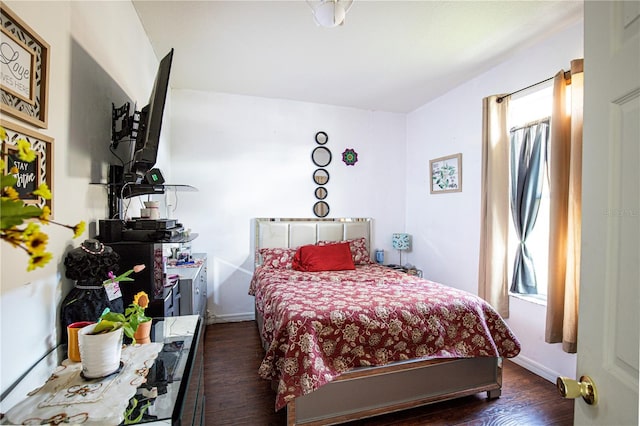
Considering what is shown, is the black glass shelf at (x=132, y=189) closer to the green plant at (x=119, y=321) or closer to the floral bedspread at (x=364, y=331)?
the green plant at (x=119, y=321)

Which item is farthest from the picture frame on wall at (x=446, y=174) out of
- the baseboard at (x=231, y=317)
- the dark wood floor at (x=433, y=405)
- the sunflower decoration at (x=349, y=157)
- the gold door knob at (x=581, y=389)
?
the gold door knob at (x=581, y=389)

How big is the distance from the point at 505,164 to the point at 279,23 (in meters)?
2.33

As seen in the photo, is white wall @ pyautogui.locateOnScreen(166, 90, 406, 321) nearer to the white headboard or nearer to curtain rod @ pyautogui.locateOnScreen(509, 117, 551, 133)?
the white headboard

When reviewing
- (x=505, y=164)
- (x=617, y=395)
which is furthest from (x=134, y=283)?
(x=505, y=164)

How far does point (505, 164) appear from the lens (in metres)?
2.79

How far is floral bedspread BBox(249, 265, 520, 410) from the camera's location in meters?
1.75

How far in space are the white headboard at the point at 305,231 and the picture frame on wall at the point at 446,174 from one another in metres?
1.01

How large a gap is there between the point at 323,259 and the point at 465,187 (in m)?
1.78

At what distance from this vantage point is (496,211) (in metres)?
2.79

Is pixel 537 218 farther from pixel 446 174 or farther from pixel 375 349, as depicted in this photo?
pixel 375 349

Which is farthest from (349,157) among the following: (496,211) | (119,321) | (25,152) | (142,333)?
(25,152)

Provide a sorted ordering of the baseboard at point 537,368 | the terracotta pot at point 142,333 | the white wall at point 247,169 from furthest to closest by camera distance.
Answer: the white wall at point 247,169, the baseboard at point 537,368, the terracotta pot at point 142,333

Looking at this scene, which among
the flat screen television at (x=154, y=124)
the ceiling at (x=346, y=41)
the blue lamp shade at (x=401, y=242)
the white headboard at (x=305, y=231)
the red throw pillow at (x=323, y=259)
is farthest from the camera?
the blue lamp shade at (x=401, y=242)

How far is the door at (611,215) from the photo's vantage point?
0.58 meters
